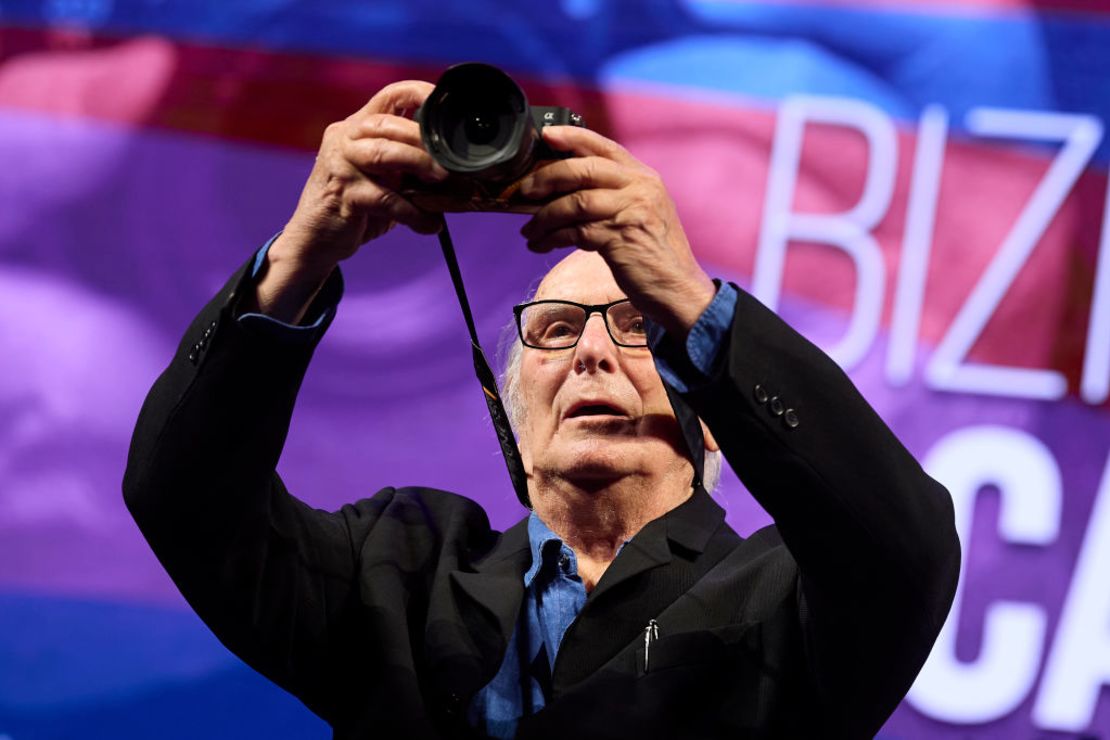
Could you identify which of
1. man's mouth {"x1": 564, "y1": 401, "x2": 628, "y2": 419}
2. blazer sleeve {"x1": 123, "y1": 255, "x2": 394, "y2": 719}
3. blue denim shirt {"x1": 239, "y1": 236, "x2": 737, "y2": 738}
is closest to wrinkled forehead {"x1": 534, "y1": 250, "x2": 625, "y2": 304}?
man's mouth {"x1": 564, "y1": 401, "x2": 628, "y2": 419}

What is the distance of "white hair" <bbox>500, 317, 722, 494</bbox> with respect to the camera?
1.94 metres

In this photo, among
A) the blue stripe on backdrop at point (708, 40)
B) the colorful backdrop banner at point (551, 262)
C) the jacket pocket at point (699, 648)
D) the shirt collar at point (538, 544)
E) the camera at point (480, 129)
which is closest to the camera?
the camera at point (480, 129)

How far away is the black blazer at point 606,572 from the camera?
4.21ft

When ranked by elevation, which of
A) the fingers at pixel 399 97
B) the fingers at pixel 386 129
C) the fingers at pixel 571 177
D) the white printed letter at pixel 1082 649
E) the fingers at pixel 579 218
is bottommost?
the white printed letter at pixel 1082 649

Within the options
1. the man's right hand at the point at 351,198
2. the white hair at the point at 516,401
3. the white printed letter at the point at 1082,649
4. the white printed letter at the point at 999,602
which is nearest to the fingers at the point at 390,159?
the man's right hand at the point at 351,198

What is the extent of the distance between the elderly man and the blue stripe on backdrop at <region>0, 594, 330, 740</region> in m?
0.74

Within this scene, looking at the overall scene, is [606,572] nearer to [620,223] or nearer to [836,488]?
[836,488]

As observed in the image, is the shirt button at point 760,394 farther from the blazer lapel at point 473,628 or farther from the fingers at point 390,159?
the blazer lapel at point 473,628

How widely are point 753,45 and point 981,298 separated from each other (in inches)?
23.2

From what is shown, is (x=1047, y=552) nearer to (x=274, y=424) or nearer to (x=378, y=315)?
(x=378, y=315)

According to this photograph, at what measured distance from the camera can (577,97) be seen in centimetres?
252

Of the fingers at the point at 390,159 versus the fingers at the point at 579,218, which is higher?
the fingers at the point at 390,159

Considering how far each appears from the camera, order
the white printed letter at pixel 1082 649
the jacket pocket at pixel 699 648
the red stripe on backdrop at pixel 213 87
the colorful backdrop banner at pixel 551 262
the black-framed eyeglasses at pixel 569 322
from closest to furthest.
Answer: the jacket pocket at pixel 699 648, the black-framed eyeglasses at pixel 569 322, the white printed letter at pixel 1082 649, the colorful backdrop banner at pixel 551 262, the red stripe on backdrop at pixel 213 87

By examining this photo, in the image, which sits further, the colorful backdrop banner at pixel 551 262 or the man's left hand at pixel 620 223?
the colorful backdrop banner at pixel 551 262
